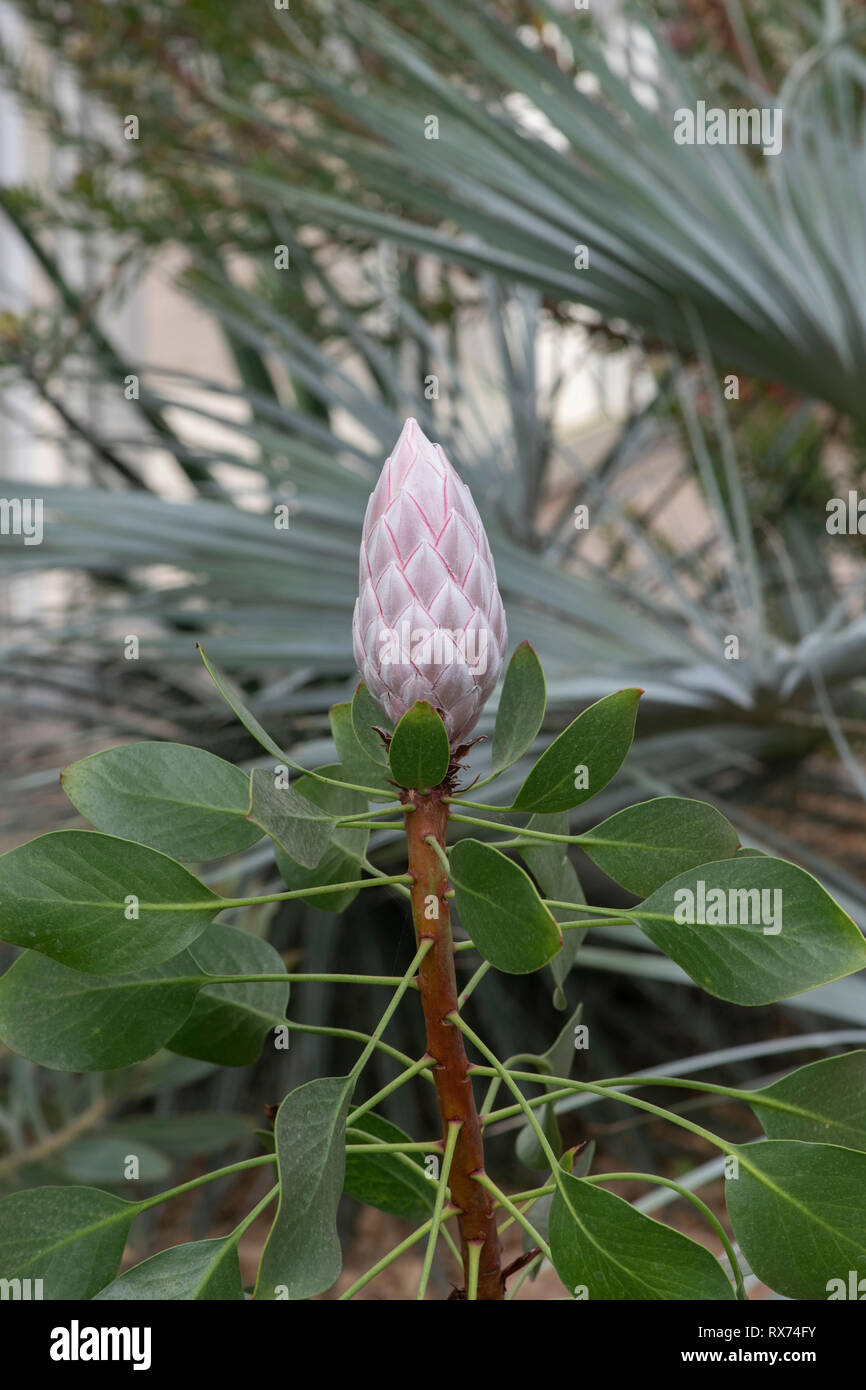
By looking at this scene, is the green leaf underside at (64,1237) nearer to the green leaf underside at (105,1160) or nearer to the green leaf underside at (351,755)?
the green leaf underside at (351,755)

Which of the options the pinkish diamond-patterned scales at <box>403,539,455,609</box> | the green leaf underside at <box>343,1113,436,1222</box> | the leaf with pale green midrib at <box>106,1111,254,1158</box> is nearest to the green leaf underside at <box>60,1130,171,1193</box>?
the leaf with pale green midrib at <box>106,1111,254,1158</box>

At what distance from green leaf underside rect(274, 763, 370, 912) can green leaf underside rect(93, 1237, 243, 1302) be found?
7cm

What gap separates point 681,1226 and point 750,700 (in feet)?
1.84

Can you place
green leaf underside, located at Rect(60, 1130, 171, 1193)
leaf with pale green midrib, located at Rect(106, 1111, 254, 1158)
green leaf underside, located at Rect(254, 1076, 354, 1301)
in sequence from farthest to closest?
leaf with pale green midrib, located at Rect(106, 1111, 254, 1158) < green leaf underside, located at Rect(60, 1130, 171, 1193) < green leaf underside, located at Rect(254, 1076, 354, 1301)

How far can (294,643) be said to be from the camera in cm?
67

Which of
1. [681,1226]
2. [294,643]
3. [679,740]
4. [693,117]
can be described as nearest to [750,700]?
[679,740]

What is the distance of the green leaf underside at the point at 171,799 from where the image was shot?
21cm

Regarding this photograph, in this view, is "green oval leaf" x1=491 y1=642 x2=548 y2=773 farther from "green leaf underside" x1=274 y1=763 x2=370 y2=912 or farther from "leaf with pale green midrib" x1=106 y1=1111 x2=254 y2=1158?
"leaf with pale green midrib" x1=106 y1=1111 x2=254 y2=1158

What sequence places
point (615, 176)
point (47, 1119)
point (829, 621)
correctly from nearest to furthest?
point (829, 621) < point (615, 176) < point (47, 1119)

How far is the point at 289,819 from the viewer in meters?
0.21

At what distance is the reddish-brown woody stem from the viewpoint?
22 cm

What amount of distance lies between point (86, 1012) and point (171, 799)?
0.14 ft

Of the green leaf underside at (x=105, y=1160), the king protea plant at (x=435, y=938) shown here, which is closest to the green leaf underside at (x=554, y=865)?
the king protea plant at (x=435, y=938)
